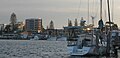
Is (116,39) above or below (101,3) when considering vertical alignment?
below

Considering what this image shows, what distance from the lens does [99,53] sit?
7431 centimetres

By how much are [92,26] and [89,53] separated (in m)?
13.8

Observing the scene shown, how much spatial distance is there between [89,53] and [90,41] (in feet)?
7.85

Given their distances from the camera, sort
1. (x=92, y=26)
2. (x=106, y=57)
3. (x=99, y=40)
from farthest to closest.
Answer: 1. (x=92, y=26)
2. (x=99, y=40)
3. (x=106, y=57)

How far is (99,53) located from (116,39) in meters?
9.44

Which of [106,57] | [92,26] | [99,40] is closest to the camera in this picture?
[106,57]

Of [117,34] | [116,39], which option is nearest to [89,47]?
[116,39]

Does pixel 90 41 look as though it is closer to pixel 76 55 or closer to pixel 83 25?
pixel 76 55

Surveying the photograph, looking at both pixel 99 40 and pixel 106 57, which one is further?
pixel 99 40

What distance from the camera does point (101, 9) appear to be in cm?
7469

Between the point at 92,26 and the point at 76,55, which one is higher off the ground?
the point at 92,26

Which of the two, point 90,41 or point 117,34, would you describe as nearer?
point 90,41

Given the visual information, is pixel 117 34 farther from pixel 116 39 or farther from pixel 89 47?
pixel 89 47

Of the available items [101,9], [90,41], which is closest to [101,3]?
[101,9]
